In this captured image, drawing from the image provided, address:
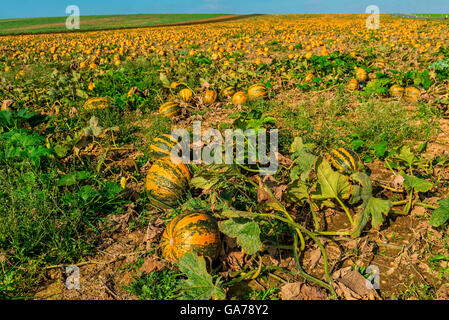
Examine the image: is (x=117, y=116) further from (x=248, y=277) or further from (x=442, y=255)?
(x=442, y=255)

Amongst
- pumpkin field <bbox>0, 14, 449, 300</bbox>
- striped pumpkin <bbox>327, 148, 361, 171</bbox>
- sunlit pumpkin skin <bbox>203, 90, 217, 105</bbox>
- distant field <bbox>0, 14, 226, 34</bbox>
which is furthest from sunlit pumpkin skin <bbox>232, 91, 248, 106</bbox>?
distant field <bbox>0, 14, 226, 34</bbox>

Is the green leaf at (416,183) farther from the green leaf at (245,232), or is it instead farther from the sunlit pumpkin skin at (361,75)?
the sunlit pumpkin skin at (361,75)

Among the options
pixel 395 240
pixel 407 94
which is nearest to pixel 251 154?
pixel 395 240

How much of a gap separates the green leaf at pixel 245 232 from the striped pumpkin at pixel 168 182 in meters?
1.18

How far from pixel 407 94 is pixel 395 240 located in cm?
407

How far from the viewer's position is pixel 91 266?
254cm

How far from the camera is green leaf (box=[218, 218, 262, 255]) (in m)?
1.99

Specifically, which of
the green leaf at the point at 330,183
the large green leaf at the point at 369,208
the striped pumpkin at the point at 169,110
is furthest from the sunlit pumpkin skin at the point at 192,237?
the striped pumpkin at the point at 169,110

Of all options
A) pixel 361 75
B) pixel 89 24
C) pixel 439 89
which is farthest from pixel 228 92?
pixel 89 24

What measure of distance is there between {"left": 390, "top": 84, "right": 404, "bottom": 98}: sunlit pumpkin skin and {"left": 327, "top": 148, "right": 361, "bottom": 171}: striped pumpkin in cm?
328

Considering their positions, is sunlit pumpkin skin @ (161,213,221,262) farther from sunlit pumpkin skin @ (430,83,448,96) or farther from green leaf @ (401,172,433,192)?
sunlit pumpkin skin @ (430,83,448,96)

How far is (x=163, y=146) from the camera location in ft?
12.4

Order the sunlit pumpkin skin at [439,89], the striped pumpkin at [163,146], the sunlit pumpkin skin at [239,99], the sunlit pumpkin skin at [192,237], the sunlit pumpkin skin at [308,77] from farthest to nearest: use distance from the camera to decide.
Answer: the sunlit pumpkin skin at [308,77] → the sunlit pumpkin skin at [239,99] → the sunlit pumpkin skin at [439,89] → the striped pumpkin at [163,146] → the sunlit pumpkin skin at [192,237]

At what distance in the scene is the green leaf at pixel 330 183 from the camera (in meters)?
2.42
